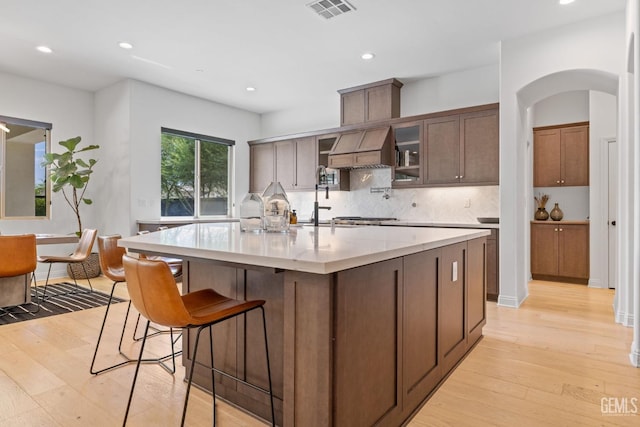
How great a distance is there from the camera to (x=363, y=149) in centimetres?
525

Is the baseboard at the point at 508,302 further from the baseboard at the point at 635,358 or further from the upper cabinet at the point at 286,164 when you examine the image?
the upper cabinet at the point at 286,164

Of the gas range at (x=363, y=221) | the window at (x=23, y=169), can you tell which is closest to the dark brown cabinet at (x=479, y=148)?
the gas range at (x=363, y=221)

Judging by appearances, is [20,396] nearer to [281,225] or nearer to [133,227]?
[281,225]

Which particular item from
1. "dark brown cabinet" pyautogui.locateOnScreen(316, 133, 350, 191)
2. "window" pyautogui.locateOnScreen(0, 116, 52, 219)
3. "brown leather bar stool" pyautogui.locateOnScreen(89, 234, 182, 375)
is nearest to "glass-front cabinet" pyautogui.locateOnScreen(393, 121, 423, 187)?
"dark brown cabinet" pyautogui.locateOnScreen(316, 133, 350, 191)

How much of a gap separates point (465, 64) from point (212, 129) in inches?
164

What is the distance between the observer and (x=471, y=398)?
2080 millimetres

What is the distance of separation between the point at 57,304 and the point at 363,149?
13.7ft

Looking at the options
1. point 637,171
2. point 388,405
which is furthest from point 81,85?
point 637,171

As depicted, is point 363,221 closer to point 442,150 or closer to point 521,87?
point 442,150

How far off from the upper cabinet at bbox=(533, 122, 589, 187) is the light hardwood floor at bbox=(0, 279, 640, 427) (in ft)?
9.16

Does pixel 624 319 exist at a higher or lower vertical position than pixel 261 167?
lower

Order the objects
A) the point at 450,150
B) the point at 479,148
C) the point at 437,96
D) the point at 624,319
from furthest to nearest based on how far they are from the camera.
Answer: the point at 437,96, the point at 450,150, the point at 479,148, the point at 624,319

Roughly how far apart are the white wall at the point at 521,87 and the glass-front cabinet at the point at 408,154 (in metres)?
1.15

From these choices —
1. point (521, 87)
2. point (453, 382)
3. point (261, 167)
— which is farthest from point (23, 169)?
point (521, 87)
